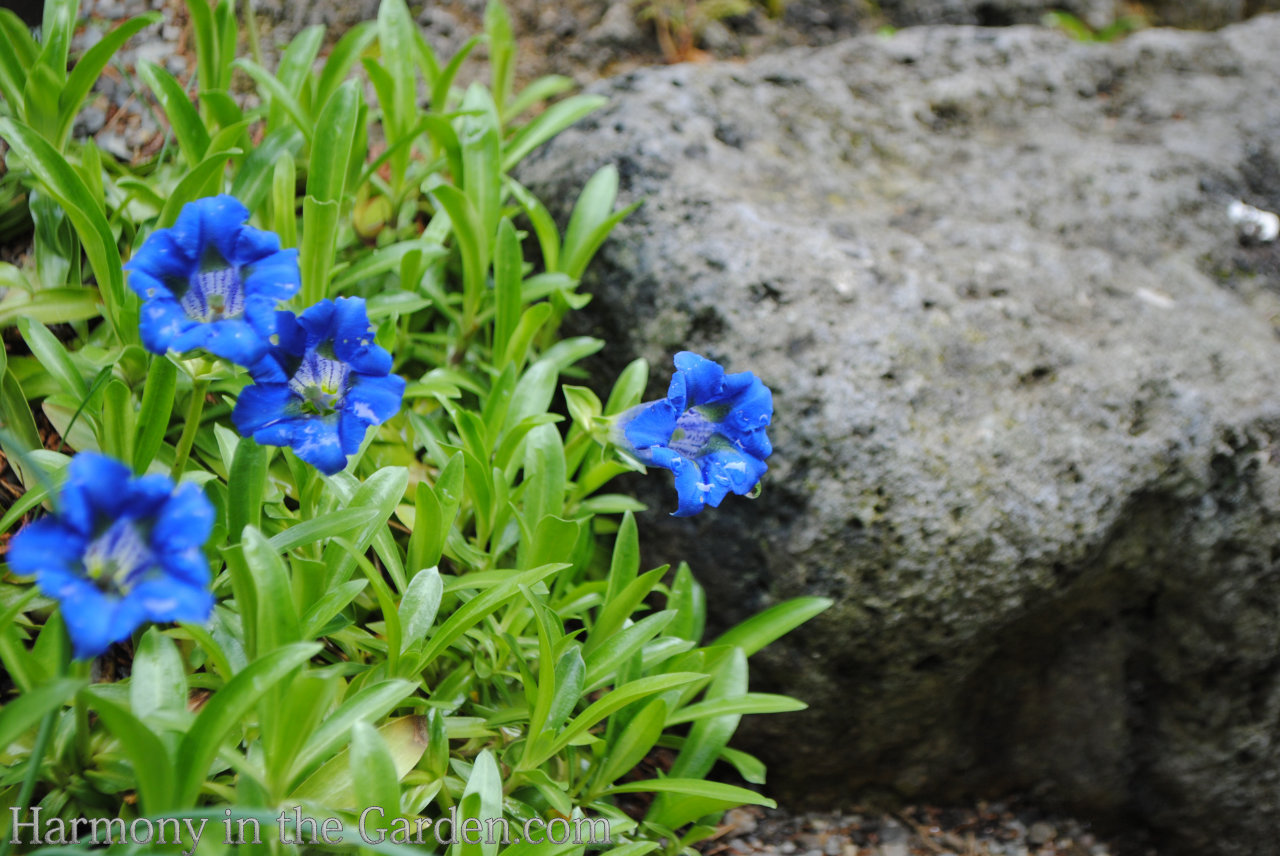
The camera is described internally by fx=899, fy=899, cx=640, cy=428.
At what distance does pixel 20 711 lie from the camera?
114cm

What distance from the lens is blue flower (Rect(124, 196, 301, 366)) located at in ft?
4.30

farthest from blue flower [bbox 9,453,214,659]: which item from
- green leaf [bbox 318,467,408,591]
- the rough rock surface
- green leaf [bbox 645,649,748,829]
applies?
the rough rock surface

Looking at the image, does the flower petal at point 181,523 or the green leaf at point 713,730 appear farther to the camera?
the green leaf at point 713,730

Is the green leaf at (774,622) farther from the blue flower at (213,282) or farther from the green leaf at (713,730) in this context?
the blue flower at (213,282)

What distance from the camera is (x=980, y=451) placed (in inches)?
82.2

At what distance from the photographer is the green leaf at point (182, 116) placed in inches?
81.0

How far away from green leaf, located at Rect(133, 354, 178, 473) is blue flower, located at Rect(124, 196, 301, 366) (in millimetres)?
273

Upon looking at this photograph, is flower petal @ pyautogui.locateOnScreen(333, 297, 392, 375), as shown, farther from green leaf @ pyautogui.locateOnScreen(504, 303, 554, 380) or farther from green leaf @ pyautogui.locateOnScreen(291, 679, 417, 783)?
green leaf @ pyautogui.locateOnScreen(504, 303, 554, 380)

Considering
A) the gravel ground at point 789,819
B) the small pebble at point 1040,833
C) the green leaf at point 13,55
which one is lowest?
the small pebble at point 1040,833

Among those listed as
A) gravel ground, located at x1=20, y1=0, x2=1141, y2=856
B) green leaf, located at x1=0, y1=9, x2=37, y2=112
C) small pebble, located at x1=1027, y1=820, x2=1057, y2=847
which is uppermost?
green leaf, located at x1=0, y1=9, x2=37, y2=112

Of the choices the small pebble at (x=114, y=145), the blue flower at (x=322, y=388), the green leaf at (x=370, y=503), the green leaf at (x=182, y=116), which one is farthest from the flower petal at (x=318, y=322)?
the small pebble at (x=114, y=145)

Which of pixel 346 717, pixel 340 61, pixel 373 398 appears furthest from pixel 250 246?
pixel 340 61

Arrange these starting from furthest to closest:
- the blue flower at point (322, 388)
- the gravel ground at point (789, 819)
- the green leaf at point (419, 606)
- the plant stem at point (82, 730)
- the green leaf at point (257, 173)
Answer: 1. the gravel ground at point (789, 819)
2. the green leaf at point (257, 173)
3. the green leaf at point (419, 606)
4. the blue flower at point (322, 388)
5. the plant stem at point (82, 730)

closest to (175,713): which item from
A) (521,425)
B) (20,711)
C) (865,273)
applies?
(20,711)
